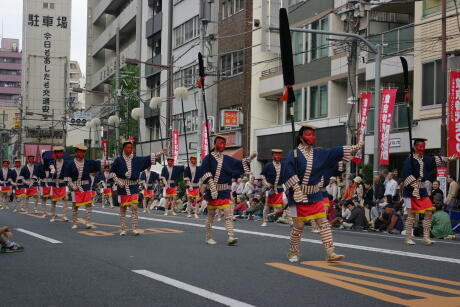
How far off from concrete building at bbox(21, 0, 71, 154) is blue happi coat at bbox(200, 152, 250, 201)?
77.0m

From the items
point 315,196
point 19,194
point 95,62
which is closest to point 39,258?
point 315,196

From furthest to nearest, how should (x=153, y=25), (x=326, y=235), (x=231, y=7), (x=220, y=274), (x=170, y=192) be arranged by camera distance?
(x=153, y=25) < (x=231, y=7) < (x=170, y=192) < (x=326, y=235) < (x=220, y=274)

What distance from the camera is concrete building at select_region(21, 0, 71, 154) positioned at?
88.6 m

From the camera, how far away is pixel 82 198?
1766 cm

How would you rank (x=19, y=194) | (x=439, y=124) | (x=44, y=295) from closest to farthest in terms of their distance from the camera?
(x=44, y=295), (x=439, y=124), (x=19, y=194)

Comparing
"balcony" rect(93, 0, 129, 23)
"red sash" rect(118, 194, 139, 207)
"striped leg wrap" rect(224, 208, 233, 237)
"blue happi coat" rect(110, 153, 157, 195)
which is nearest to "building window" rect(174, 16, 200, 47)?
"balcony" rect(93, 0, 129, 23)

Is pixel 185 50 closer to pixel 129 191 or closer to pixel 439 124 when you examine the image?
pixel 439 124

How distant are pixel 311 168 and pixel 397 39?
19.3m

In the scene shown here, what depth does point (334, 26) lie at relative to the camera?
3203 centimetres

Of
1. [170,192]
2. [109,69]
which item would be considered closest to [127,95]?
[109,69]

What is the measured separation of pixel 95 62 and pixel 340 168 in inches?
2718

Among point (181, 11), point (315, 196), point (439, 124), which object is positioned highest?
point (181, 11)

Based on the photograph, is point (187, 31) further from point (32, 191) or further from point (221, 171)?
point (221, 171)

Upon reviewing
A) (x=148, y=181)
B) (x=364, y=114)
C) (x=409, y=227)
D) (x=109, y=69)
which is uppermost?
(x=109, y=69)
